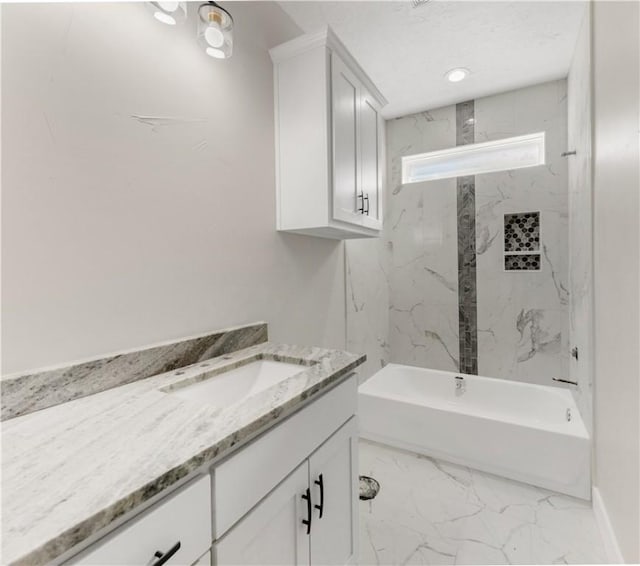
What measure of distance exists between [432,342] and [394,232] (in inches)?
43.1

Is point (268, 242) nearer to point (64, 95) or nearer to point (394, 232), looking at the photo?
point (64, 95)

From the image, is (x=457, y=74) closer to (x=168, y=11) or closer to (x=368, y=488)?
(x=168, y=11)

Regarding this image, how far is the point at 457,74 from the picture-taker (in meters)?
2.33

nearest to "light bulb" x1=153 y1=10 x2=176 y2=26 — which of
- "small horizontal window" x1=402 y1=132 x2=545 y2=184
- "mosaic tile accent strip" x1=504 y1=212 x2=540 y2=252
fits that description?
"small horizontal window" x1=402 y1=132 x2=545 y2=184

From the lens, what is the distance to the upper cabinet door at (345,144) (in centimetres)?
159

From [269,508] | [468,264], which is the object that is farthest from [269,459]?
[468,264]

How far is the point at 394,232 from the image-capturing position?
3.15 m

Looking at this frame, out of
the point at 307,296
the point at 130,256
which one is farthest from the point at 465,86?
the point at 130,256

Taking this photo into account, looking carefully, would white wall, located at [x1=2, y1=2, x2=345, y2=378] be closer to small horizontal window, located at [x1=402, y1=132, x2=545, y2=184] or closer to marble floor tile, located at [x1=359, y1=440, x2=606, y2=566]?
marble floor tile, located at [x1=359, y1=440, x2=606, y2=566]

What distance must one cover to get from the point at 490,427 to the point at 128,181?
7.52 ft

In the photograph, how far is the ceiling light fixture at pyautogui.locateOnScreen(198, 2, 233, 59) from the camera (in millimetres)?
1177

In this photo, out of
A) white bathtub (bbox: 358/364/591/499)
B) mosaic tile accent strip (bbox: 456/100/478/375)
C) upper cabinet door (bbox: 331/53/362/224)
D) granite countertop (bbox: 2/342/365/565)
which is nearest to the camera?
granite countertop (bbox: 2/342/365/565)

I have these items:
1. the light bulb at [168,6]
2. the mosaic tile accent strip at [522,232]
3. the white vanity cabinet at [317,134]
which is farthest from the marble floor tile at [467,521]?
the light bulb at [168,6]

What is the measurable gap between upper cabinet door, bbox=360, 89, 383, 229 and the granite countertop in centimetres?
122
